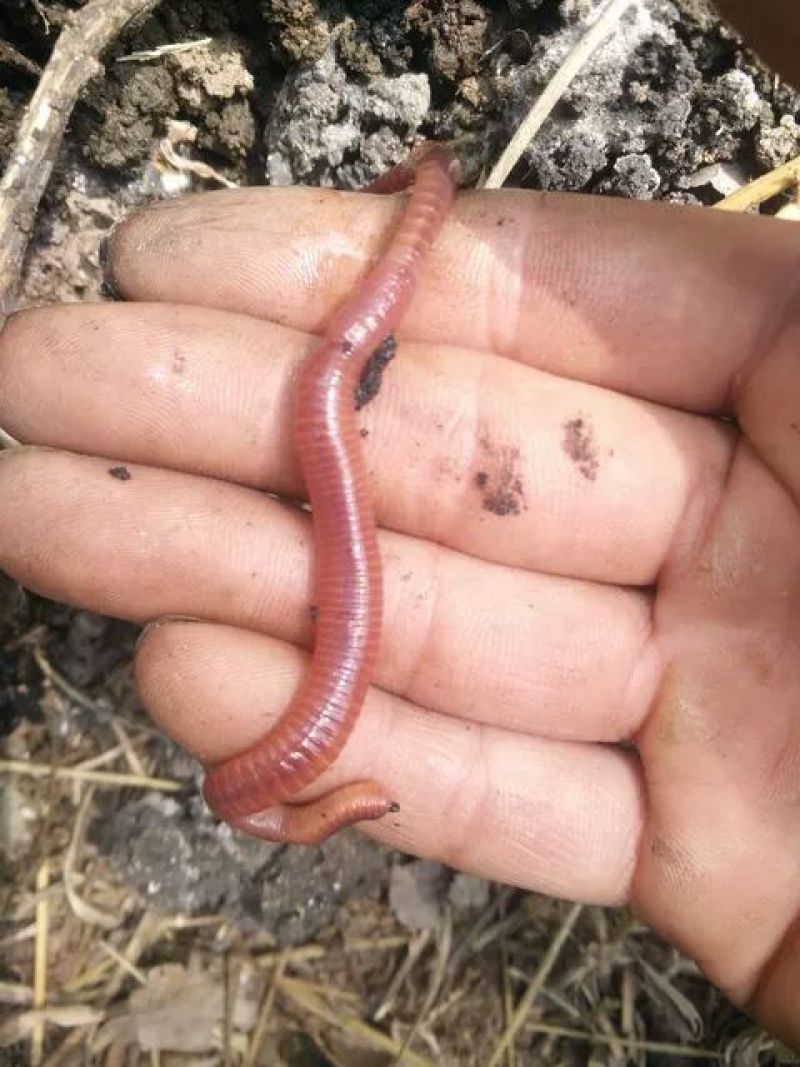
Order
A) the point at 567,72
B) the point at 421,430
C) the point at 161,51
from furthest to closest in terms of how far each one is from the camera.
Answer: the point at 161,51, the point at 567,72, the point at 421,430

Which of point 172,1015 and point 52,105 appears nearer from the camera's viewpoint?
point 52,105

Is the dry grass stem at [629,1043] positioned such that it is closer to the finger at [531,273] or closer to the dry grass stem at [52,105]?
the finger at [531,273]

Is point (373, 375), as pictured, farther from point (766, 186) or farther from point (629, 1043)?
point (629, 1043)

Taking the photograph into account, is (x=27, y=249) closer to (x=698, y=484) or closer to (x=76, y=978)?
(x=698, y=484)

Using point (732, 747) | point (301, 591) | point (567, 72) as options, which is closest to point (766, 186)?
point (567, 72)

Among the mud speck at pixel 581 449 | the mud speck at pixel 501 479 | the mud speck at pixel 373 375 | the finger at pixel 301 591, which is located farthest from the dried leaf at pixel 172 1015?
the mud speck at pixel 581 449

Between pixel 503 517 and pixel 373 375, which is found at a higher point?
pixel 373 375

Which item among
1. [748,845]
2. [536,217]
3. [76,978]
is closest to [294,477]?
[536,217]
